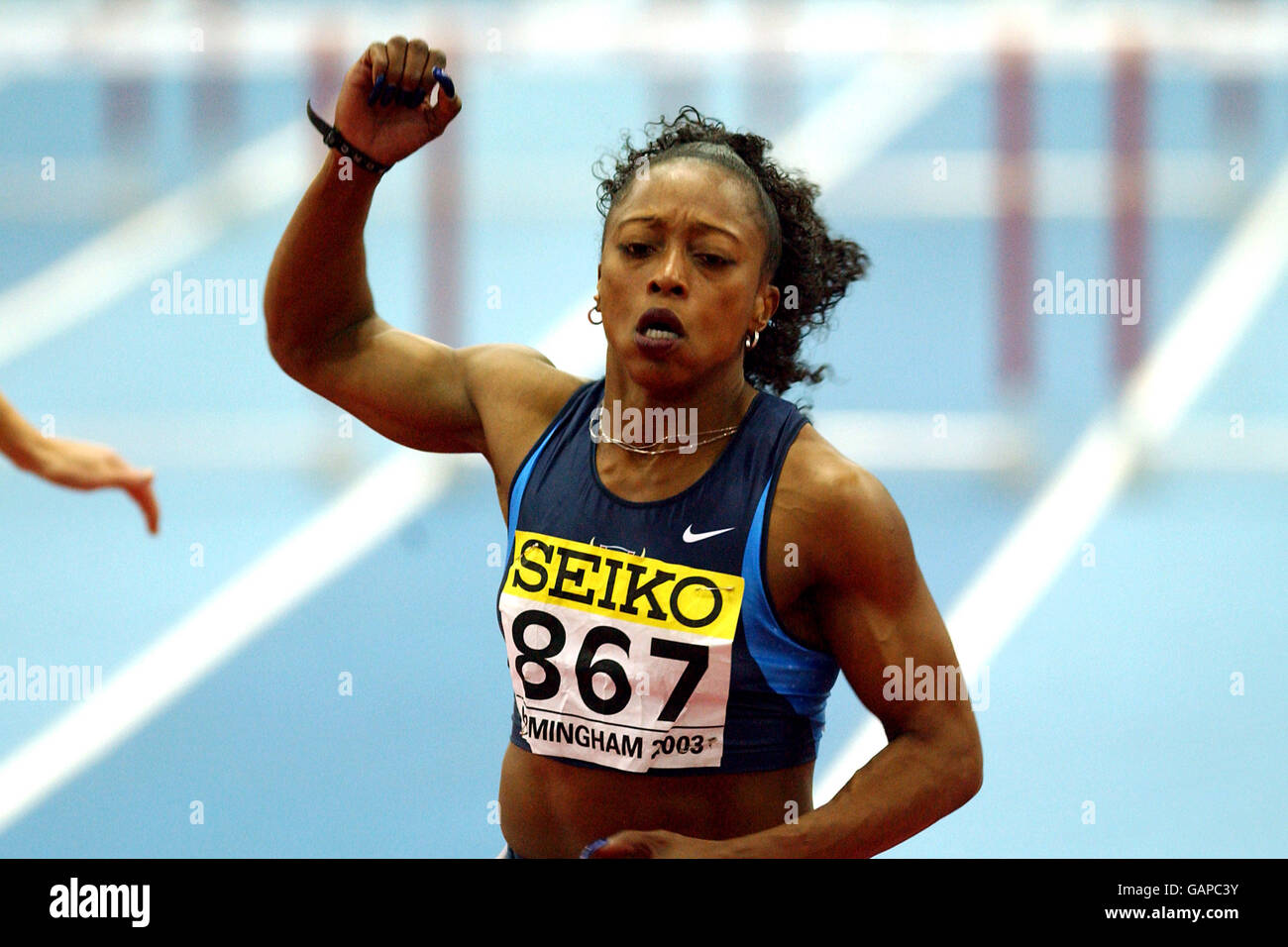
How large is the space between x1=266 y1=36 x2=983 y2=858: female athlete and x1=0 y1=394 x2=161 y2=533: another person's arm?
1.94ft

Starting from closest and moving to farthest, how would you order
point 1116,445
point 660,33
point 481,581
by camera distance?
point 481,581 → point 1116,445 → point 660,33

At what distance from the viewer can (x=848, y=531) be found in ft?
7.72

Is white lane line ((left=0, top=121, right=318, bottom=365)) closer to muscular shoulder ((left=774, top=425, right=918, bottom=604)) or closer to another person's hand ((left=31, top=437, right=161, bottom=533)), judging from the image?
another person's hand ((left=31, top=437, right=161, bottom=533))

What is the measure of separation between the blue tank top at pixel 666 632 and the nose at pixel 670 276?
0.25m

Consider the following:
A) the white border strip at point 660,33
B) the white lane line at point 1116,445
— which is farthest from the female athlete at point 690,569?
the white border strip at point 660,33

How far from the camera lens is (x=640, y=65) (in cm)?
1074

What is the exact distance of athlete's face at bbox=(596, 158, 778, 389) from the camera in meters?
2.45

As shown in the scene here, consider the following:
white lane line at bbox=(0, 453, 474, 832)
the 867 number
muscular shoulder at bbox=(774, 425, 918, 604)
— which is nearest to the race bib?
the 867 number

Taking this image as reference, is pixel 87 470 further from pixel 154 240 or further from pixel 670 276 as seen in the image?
pixel 154 240

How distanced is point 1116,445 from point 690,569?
20.6 ft

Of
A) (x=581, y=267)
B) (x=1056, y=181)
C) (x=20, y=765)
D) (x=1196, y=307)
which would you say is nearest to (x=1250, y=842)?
(x=20, y=765)

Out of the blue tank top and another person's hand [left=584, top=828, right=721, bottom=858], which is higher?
the blue tank top

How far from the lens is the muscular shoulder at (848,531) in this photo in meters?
2.36

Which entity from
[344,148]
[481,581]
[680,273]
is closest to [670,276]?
[680,273]
